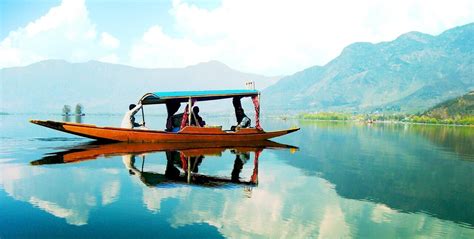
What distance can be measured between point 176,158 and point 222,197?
8.67m

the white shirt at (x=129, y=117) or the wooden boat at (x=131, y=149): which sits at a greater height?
the white shirt at (x=129, y=117)

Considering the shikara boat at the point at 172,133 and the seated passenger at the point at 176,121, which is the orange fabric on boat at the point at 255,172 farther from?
the seated passenger at the point at 176,121

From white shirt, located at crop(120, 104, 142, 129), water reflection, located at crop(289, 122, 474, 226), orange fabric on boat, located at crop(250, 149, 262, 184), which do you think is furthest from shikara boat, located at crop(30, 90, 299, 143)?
water reflection, located at crop(289, 122, 474, 226)

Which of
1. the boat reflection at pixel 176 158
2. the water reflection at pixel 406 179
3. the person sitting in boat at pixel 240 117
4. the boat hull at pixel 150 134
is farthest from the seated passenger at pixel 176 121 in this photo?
the water reflection at pixel 406 179

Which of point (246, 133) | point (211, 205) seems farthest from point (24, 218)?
point (246, 133)

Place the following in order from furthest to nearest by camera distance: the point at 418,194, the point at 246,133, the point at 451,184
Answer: the point at 246,133 < the point at 451,184 < the point at 418,194

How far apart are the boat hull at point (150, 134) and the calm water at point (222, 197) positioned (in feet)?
7.79

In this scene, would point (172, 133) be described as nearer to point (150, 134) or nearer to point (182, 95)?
point (150, 134)

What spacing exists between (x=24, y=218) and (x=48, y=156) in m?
11.9

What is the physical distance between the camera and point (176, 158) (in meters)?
21.0

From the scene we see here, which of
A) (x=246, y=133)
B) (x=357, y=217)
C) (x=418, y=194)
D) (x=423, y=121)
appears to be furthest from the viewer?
(x=423, y=121)

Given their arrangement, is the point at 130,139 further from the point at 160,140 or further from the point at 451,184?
the point at 451,184

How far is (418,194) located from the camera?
14930 millimetres

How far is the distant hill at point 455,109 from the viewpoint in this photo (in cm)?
14943
